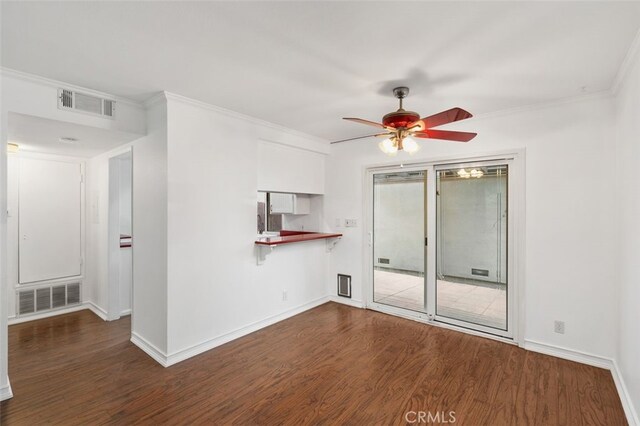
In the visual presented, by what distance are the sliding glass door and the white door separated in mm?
4360

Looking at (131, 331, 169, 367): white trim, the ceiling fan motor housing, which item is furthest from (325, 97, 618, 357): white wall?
(131, 331, 169, 367): white trim

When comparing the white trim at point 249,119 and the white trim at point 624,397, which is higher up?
the white trim at point 249,119

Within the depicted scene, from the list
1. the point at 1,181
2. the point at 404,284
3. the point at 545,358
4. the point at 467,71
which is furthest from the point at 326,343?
the point at 1,181

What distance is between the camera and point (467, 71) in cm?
240

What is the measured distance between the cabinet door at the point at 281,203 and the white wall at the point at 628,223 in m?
3.75

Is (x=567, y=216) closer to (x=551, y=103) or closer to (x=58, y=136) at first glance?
(x=551, y=103)

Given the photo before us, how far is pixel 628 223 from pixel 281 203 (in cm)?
385

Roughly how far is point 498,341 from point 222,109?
395cm

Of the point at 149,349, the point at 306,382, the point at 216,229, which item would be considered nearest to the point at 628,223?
the point at 306,382

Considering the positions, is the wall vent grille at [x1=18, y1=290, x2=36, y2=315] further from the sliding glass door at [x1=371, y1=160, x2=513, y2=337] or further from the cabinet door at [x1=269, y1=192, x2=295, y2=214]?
the sliding glass door at [x1=371, y1=160, x2=513, y2=337]

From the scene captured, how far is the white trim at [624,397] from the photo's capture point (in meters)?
2.03

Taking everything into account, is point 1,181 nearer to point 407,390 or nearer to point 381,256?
point 407,390

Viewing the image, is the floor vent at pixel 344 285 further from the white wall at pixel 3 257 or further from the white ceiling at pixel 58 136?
the white wall at pixel 3 257

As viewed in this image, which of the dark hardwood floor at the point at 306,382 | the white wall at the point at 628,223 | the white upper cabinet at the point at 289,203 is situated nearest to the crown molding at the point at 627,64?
the white wall at the point at 628,223
